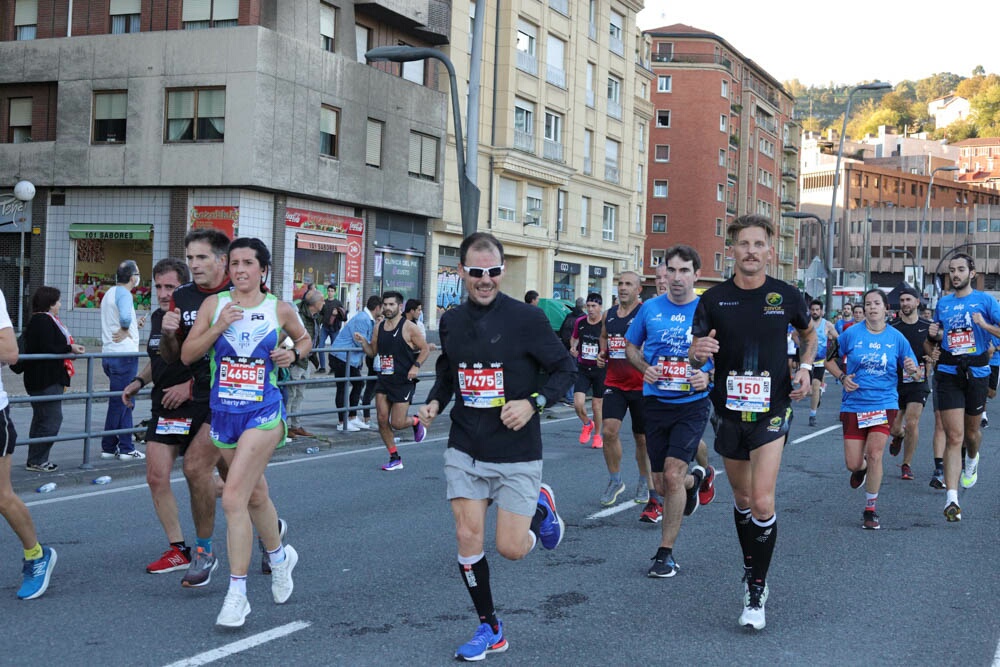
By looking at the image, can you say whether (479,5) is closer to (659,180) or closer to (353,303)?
(353,303)

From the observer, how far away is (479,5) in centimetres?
1772

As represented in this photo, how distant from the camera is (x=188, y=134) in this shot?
27750 mm

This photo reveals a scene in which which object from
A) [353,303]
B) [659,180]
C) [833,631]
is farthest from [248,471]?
[659,180]

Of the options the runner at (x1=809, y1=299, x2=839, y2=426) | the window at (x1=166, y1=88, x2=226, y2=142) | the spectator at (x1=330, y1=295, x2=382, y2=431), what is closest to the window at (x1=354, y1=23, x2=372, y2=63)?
the window at (x1=166, y1=88, x2=226, y2=142)

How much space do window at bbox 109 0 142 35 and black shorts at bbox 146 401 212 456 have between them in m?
24.7

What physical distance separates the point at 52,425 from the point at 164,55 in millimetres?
19515

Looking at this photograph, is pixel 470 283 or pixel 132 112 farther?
pixel 132 112

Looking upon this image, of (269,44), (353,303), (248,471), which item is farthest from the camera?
(353,303)

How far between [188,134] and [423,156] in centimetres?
820

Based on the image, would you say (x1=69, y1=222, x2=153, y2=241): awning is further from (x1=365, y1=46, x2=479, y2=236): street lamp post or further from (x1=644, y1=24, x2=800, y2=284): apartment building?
(x1=644, y1=24, x2=800, y2=284): apartment building

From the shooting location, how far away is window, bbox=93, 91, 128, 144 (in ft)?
93.7

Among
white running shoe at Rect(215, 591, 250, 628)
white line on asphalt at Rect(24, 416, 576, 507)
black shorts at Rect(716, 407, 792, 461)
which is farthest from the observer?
white line on asphalt at Rect(24, 416, 576, 507)

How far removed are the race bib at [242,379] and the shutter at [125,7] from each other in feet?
83.9

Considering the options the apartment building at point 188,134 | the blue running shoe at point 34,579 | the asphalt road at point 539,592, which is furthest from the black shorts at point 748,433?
the apartment building at point 188,134
